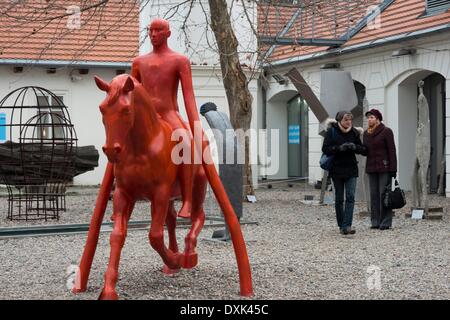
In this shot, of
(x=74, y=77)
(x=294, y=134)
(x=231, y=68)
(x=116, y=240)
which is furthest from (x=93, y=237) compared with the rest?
(x=294, y=134)

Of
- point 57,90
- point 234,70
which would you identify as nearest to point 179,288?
point 234,70

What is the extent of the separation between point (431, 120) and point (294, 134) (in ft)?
23.3

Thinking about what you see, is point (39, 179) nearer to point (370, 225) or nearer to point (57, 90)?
point (370, 225)

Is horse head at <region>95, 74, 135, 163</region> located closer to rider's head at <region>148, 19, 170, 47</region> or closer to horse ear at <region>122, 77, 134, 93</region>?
horse ear at <region>122, 77, 134, 93</region>

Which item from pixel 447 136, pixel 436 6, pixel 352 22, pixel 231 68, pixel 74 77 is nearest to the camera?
pixel 231 68

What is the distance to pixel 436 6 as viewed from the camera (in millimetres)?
19109

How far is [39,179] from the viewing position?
48.7 ft

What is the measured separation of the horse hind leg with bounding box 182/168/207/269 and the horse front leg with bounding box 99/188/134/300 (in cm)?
72

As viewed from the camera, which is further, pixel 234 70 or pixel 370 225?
pixel 234 70

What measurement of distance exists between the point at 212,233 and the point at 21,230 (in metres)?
2.74

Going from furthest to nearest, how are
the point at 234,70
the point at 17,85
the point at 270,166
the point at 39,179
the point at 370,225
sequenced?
1. the point at 270,166
2. the point at 17,85
3. the point at 234,70
4. the point at 39,179
5. the point at 370,225

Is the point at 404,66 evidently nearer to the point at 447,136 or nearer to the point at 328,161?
the point at 447,136

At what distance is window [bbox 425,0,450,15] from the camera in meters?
18.7

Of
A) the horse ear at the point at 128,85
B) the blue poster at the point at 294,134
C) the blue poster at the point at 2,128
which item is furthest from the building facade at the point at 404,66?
the horse ear at the point at 128,85
